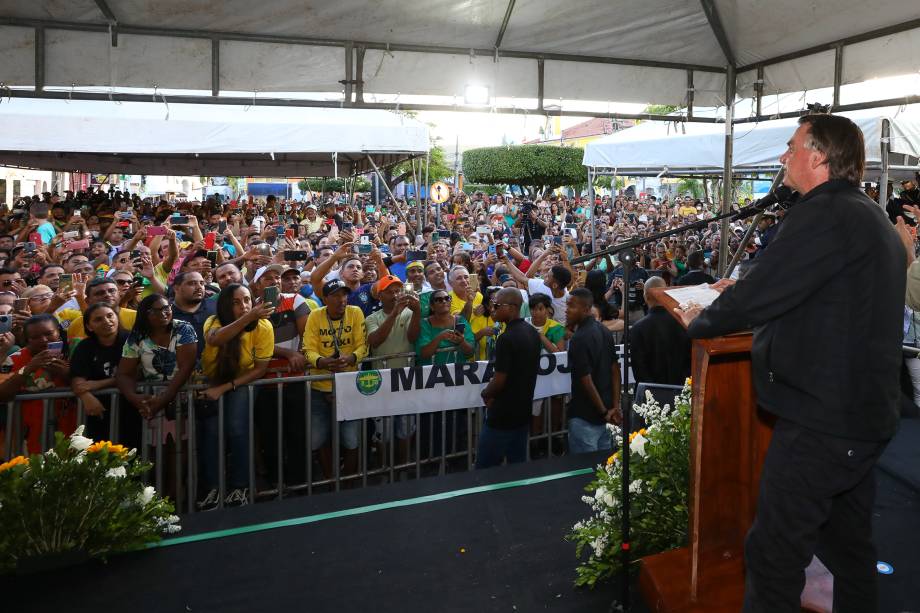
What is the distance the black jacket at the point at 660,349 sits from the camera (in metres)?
5.41

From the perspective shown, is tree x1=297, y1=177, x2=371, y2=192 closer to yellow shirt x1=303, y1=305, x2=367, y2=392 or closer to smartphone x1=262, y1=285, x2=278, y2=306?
yellow shirt x1=303, y1=305, x2=367, y2=392

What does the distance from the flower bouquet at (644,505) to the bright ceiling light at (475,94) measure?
149 inches

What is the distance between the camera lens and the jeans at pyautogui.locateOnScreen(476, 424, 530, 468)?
5184mm

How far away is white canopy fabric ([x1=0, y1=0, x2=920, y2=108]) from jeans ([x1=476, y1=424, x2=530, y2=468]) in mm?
2992

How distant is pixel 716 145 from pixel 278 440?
775 cm

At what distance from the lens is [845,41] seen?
5.86 m

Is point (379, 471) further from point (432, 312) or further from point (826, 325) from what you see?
point (826, 325)

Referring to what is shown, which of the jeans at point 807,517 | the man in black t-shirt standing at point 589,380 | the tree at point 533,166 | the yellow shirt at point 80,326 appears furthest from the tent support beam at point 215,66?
the tree at point 533,166

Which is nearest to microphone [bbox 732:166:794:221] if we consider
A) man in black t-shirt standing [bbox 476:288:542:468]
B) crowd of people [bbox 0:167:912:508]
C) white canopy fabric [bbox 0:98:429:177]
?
crowd of people [bbox 0:167:912:508]

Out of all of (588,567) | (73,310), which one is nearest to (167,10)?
(73,310)

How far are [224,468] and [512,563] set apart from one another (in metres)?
2.36

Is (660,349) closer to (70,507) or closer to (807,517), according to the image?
(807,517)

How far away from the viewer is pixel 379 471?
5508 millimetres

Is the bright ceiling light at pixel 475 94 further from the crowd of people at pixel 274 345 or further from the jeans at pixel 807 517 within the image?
the jeans at pixel 807 517
